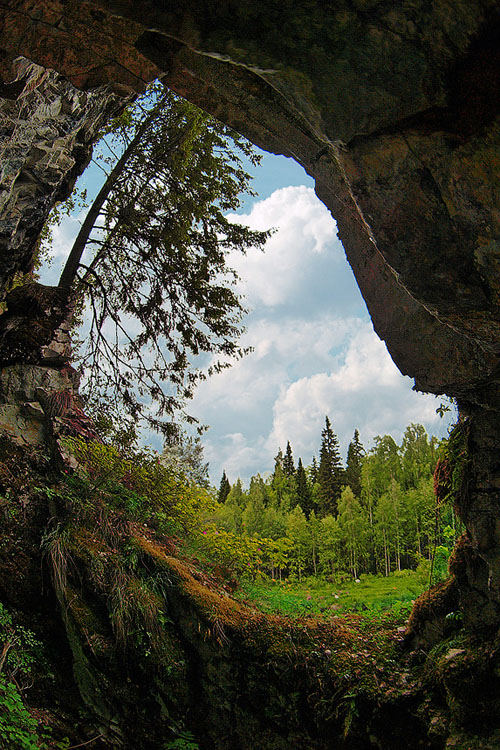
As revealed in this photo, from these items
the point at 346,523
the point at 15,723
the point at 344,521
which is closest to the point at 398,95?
the point at 15,723

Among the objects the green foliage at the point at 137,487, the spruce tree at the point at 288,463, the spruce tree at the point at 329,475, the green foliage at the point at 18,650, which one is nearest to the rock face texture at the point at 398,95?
the green foliage at the point at 137,487

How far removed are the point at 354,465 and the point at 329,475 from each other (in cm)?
480

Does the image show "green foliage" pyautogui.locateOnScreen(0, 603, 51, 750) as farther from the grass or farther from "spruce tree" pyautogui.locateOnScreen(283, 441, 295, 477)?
"spruce tree" pyautogui.locateOnScreen(283, 441, 295, 477)

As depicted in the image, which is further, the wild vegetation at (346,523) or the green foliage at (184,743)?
the wild vegetation at (346,523)

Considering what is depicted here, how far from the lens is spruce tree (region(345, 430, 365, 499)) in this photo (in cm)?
2889

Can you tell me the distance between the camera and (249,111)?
11.1 ft

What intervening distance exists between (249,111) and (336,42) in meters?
2.03

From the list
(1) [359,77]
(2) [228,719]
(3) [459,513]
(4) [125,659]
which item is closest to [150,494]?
(4) [125,659]

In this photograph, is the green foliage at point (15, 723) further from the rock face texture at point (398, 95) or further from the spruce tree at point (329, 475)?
the spruce tree at point (329, 475)

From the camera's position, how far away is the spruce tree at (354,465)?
94.8 feet

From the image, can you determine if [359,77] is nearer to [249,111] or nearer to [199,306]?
[249,111]

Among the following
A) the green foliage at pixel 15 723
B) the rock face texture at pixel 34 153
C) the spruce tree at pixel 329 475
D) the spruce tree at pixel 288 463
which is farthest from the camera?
the spruce tree at pixel 288 463

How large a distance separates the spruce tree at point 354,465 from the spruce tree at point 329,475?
2.78ft

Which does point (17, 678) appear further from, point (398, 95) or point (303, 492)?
point (303, 492)
